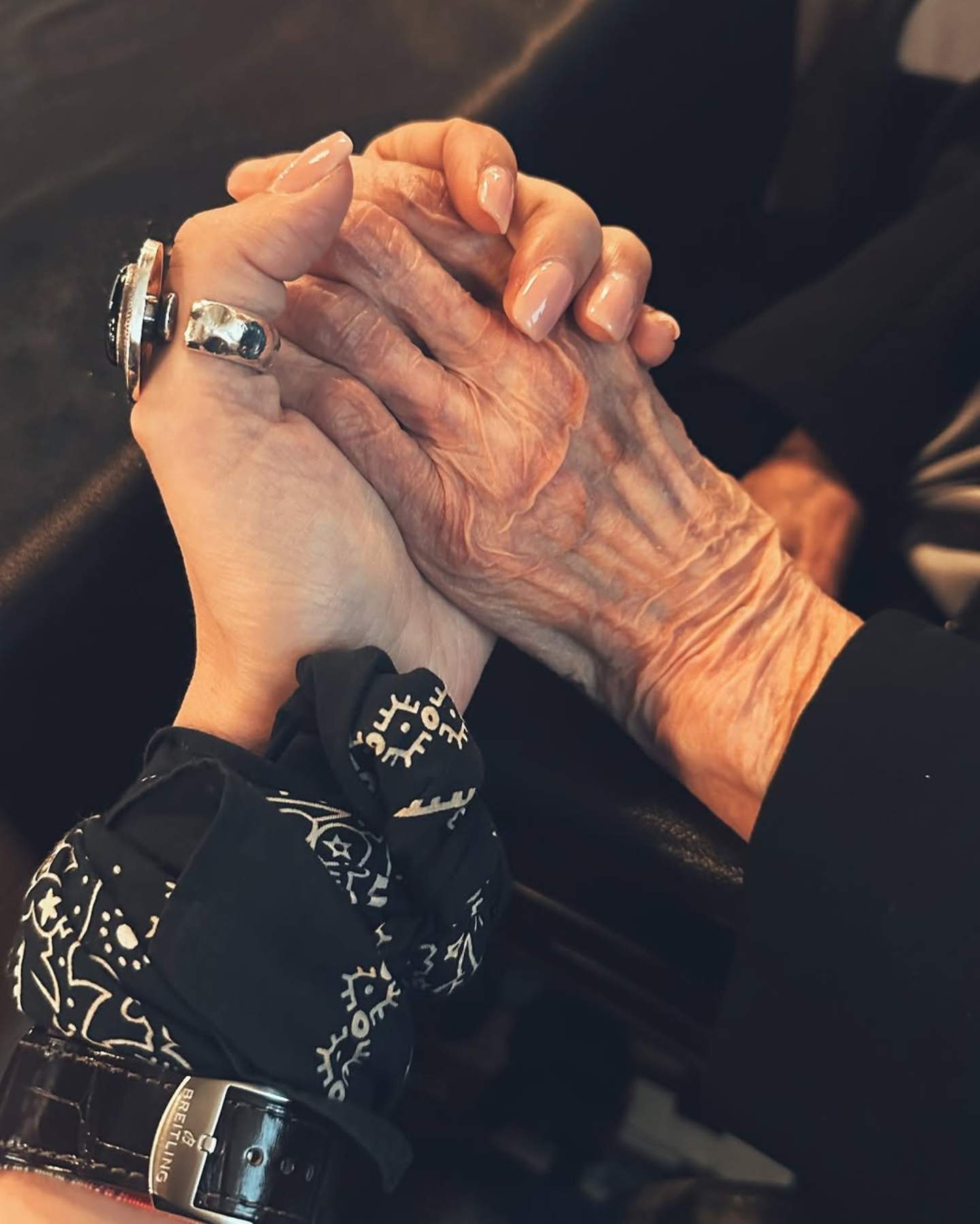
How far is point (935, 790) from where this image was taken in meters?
0.58

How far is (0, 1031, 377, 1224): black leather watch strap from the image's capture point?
1.69 ft

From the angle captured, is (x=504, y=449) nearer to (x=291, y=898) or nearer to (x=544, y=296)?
(x=544, y=296)

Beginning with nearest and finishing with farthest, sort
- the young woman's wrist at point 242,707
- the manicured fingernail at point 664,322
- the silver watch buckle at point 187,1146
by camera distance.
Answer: the silver watch buckle at point 187,1146 < the young woman's wrist at point 242,707 < the manicured fingernail at point 664,322

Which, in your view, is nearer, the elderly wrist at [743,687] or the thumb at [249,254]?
the thumb at [249,254]

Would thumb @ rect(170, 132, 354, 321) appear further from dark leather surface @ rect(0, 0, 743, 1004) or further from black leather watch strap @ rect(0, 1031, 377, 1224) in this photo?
black leather watch strap @ rect(0, 1031, 377, 1224)

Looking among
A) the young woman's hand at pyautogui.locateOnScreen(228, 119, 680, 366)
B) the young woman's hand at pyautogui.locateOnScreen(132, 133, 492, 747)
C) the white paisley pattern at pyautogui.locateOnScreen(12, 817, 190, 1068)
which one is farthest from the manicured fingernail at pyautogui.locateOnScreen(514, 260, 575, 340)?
the white paisley pattern at pyautogui.locateOnScreen(12, 817, 190, 1068)

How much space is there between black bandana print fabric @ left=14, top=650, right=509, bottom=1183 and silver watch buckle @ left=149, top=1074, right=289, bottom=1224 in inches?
0.6

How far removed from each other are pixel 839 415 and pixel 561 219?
30cm

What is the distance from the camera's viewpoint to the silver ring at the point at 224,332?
22.8 inches

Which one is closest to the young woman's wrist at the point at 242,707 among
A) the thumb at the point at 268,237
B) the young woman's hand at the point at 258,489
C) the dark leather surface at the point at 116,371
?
the young woman's hand at the point at 258,489

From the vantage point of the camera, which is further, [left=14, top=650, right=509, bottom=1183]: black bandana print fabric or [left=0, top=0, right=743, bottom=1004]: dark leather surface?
[left=0, top=0, right=743, bottom=1004]: dark leather surface

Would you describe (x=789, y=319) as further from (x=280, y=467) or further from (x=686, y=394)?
(x=280, y=467)

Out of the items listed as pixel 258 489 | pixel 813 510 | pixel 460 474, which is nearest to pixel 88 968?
pixel 258 489

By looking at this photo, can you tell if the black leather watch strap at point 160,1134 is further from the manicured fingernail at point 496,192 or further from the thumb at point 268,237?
the manicured fingernail at point 496,192
